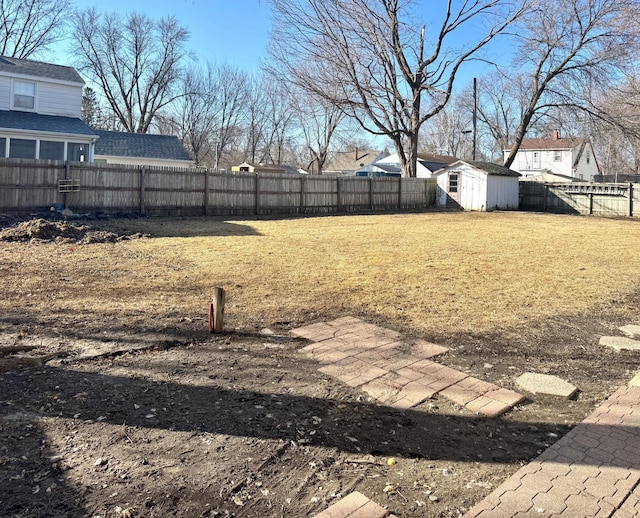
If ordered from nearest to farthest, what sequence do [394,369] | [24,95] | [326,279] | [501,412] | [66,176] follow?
[501,412], [394,369], [326,279], [66,176], [24,95]

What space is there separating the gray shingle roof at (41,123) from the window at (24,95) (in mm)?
383

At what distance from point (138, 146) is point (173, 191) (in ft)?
41.6

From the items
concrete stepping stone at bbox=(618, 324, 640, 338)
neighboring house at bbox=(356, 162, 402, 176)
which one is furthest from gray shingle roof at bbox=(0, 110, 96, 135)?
neighboring house at bbox=(356, 162, 402, 176)

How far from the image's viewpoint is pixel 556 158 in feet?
155

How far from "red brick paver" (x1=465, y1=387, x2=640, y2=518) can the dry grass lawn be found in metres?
1.75

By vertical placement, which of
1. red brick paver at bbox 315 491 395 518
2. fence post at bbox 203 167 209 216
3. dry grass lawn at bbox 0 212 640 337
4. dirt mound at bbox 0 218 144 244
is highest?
fence post at bbox 203 167 209 216

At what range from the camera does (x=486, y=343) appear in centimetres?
408

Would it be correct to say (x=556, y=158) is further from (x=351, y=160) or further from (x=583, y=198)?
(x=583, y=198)

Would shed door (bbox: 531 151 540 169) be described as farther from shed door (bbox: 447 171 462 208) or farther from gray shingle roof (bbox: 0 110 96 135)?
gray shingle roof (bbox: 0 110 96 135)

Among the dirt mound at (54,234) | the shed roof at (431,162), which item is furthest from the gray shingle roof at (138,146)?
the shed roof at (431,162)

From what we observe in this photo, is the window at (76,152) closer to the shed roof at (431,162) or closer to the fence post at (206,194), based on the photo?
the fence post at (206,194)

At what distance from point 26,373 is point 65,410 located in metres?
0.68

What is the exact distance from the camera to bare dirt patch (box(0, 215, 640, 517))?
2.02 meters

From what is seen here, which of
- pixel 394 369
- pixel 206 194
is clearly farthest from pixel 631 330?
pixel 206 194
